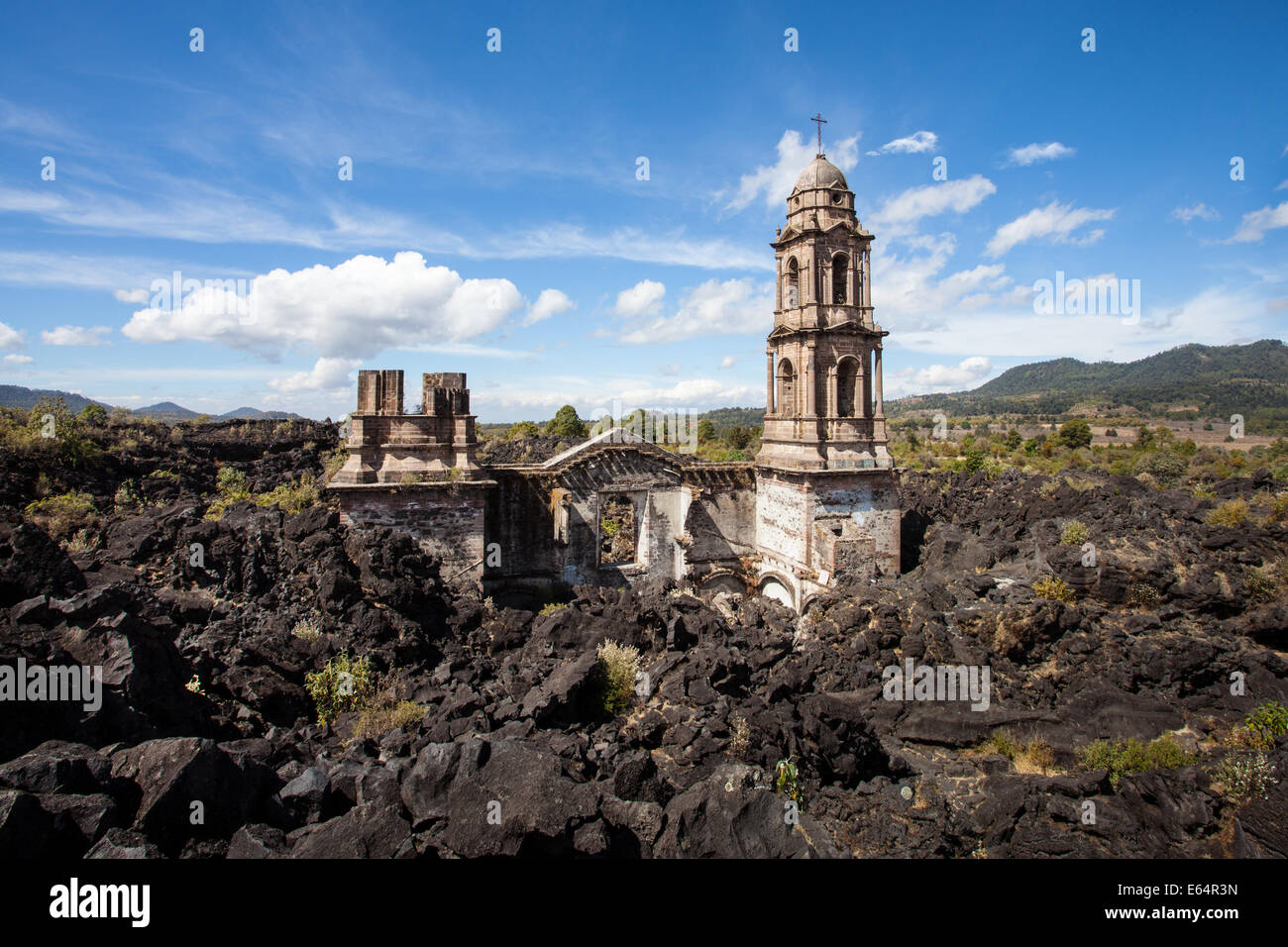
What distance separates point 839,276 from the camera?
20.6 m

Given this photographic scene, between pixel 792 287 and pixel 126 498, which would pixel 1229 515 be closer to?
pixel 792 287

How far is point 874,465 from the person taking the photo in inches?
769

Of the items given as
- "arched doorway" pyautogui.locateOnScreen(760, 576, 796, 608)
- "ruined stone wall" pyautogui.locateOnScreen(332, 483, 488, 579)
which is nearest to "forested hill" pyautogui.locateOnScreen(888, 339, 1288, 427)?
"arched doorway" pyautogui.locateOnScreen(760, 576, 796, 608)

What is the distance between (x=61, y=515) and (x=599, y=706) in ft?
43.5

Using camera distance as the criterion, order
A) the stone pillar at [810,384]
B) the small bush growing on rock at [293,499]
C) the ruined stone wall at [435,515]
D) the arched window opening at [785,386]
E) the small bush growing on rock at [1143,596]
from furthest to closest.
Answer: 1. the arched window opening at [785,386]
2. the stone pillar at [810,384]
3. the small bush growing on rock at [293,499]
4. the ruined stone wall at [435,515]
5. the small bush growing on rock at [1143,596]

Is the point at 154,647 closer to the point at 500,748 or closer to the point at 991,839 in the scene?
the point at 500,748

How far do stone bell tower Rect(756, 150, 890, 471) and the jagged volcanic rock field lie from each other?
4998 mm

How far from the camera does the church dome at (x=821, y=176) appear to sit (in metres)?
19.8

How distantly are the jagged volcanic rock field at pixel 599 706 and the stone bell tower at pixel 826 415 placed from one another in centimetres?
276

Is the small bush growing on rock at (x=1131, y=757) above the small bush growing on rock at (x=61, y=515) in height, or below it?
below

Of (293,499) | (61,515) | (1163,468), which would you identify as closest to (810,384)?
(293,499)

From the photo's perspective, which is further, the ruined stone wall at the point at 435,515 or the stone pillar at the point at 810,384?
the stone pillar at the point at 810,384

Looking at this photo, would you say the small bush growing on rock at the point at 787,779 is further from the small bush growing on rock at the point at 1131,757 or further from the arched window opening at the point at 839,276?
the arched window opening at the point at 839,276

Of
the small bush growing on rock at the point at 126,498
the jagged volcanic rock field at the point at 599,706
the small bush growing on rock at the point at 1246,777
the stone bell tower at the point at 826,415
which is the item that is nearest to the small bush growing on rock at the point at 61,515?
the jagged volcanic rock field at the point at 599,706
